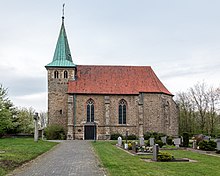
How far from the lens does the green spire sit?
1827 inches

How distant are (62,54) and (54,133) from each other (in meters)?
12.0

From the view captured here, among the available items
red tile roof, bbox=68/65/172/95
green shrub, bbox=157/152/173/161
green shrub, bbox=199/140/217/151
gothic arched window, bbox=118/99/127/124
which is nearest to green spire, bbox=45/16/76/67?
red tile roof, bbox=68/65/172/95

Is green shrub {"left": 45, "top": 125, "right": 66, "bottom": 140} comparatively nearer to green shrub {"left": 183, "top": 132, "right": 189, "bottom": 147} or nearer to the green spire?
the green spire

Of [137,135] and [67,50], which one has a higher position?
[67,50]

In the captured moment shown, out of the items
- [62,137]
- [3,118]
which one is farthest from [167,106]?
[3,118]

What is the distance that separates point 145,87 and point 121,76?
4.23 metres

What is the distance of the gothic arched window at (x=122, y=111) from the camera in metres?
45.4

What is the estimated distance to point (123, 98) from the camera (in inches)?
1800

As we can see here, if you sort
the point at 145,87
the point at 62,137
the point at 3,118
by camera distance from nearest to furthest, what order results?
the point at 3,118, the point at 62,137, the point at 145,87

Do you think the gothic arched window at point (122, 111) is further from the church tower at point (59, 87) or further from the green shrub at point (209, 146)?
the green shrub at point (209, 146)

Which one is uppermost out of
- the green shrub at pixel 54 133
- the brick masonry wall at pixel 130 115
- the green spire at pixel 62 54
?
the green spire at pixel 62 54

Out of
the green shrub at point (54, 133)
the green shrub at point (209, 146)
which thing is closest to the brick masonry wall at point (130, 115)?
the green shrub at point (54, 133)

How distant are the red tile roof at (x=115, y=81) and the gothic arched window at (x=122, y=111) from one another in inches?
64.6

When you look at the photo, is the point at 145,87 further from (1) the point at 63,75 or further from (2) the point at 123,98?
(1) the point at 63,75
